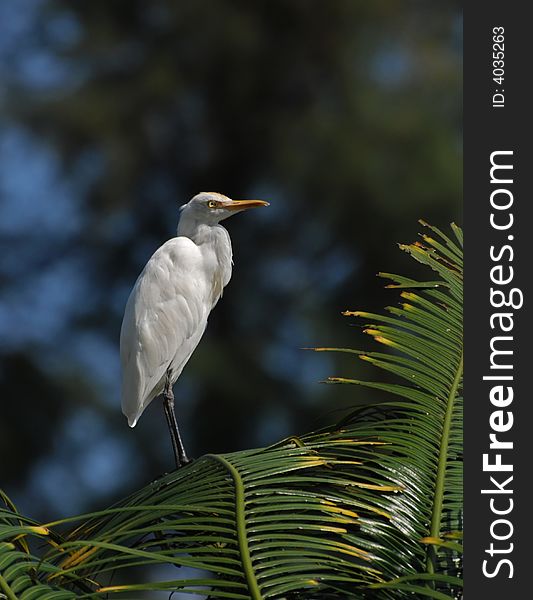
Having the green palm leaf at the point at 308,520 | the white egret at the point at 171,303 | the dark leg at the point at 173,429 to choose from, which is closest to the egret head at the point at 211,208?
the white egret at the point at 171,303

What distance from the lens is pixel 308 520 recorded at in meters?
1.49

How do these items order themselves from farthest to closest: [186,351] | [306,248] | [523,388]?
[306,248], [186,351], [523,388]

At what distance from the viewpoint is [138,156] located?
30.3 ft

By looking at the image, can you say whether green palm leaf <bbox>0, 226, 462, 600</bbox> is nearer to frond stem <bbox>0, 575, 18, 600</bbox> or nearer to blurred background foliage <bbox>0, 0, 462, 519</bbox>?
frond stem <bbox>0, 575, 18, 600</bbox>

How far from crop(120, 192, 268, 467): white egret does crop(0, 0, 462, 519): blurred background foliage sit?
4367 millimetres

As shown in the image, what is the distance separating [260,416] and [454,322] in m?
6.27

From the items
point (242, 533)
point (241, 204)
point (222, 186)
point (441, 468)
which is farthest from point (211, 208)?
point (222, 186)

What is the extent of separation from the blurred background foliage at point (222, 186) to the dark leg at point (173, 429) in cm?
448

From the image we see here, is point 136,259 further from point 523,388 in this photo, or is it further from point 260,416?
point 523,388

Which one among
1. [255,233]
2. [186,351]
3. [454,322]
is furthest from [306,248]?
[454,322]

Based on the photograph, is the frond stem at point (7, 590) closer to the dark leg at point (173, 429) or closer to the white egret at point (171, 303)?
the dark leg at point (173, 429)

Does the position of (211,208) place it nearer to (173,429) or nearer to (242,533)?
(173,429)

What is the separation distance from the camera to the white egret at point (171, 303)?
3.20m

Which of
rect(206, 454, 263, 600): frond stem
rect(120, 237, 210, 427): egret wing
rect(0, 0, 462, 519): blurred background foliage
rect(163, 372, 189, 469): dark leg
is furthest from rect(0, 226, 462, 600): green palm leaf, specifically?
rect(0, 0, 462, 519): blurred background foliage
